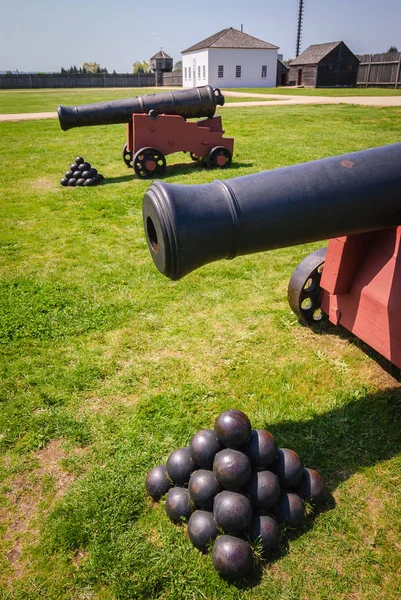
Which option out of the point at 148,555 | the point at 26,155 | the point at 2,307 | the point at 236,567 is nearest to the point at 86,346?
the point at 2,307

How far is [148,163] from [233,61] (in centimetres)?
4017

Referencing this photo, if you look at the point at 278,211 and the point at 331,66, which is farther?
the point at 331,66

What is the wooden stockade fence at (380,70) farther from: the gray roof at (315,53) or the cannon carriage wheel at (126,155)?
the cannon carriage wheel at (126,155)

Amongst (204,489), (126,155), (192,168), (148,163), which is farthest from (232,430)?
(126,155)

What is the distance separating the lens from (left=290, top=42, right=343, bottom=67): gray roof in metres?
37.8

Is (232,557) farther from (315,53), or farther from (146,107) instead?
(315,53)

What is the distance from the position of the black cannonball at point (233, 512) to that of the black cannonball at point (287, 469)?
0.80 ft

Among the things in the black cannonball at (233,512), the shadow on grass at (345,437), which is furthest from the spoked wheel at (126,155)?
the black cannonball at (233,512)

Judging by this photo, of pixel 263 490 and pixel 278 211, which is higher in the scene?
pixel 278 211

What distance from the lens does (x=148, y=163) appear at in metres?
8.77

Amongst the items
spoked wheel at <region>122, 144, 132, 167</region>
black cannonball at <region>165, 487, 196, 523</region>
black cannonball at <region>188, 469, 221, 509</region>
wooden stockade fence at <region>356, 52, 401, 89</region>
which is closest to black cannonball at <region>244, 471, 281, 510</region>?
black cannonball at <region>188, 469, 221, 509</region>

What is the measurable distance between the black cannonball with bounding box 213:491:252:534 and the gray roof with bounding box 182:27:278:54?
46790mm

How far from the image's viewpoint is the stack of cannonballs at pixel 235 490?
2.02 meters

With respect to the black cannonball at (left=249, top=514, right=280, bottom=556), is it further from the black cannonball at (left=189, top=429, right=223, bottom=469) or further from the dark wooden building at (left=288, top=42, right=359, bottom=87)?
the dark wooden building at (left=288, top=42, right=359, bottom=87)
